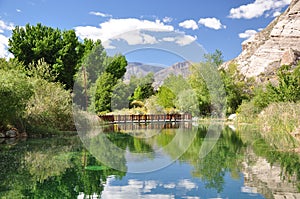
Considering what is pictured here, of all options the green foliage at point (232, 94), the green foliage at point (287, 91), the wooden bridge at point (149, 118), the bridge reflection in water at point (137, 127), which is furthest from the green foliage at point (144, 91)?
the green foliage at point (232, 94)

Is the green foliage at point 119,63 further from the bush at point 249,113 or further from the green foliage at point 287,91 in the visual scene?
the bush at point 249,113

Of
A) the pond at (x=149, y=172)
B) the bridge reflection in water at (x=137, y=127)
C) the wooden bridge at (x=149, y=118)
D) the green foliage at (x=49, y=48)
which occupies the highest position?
the green foliage at (x=49, y=48)

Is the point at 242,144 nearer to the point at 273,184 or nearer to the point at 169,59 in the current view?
the point at 169,59

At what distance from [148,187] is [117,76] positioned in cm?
688

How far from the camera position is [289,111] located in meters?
11.7

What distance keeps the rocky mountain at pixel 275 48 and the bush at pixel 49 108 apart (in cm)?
3867

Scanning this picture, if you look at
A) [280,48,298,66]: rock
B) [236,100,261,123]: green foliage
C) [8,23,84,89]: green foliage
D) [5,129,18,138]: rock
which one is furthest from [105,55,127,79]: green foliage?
[280,48,298,66]: rock

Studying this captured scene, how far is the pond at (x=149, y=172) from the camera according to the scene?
16.2 ft

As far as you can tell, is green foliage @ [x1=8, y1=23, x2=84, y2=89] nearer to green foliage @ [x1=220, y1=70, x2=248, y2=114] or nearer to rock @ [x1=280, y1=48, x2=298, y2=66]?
green foliage @ [x1=220, y1=70, x2=248, y2=114]

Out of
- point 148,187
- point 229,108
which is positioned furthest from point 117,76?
point 229,108

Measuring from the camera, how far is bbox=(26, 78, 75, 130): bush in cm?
1343

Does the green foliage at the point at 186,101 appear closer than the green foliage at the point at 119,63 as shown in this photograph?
No

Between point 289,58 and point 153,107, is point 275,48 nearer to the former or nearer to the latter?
point 289,58

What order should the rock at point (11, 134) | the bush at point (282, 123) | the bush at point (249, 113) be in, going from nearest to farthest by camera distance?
the bush at point (282, 123), the rock at point (11, 134), the bush at point (249, 113)
